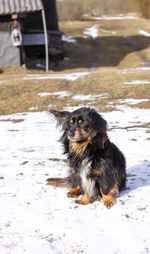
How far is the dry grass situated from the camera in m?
16.4

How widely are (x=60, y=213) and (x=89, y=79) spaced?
17670 millimetres

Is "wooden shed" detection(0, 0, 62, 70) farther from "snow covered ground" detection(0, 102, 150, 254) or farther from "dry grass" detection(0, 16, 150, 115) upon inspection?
"snow covered ground" detection(0, 102, 150, 254)

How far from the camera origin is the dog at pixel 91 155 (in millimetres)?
4602

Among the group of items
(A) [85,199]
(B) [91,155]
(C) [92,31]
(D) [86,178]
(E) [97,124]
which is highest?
(E) [97,124]

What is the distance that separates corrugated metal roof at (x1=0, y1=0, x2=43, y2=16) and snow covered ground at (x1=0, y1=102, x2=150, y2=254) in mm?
20510

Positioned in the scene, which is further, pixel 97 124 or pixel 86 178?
pixel 86 178

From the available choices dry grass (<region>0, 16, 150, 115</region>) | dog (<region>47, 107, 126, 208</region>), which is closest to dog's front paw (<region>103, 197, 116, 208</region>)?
dog (<region>47, 107, 126, 208</region>)

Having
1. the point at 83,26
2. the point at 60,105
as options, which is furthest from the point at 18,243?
the point at 83,26

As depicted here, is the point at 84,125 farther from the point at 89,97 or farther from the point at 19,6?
the point at 19,6

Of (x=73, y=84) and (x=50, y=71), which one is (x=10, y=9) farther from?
(x=73, y=84)

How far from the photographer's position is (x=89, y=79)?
21812 millimetres

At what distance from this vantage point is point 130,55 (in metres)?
35.6

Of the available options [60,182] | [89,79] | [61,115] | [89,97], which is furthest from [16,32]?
[61,115]

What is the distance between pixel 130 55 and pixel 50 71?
11.9m
